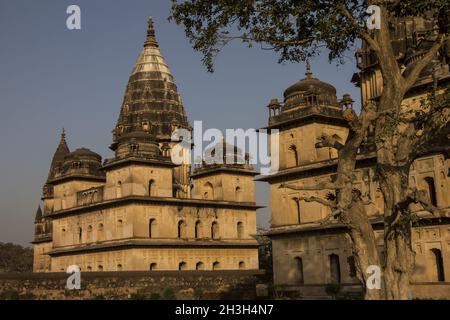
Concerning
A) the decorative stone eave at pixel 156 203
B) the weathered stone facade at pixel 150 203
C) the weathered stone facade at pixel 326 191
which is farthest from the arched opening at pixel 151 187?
the weathered stone facade at pixel 326 191

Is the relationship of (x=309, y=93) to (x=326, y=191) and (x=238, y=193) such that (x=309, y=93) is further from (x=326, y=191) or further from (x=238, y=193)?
(x=238, y=193)

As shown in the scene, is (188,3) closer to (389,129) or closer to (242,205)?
(389,129)

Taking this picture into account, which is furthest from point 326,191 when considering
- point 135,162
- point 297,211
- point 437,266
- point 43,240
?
point 43,240

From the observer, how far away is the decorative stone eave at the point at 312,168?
30.6 metres

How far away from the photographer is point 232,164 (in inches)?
1886

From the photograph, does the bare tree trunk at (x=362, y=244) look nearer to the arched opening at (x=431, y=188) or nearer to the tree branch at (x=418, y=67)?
the tree branch at (x=418, y=67)

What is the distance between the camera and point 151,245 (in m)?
40.4

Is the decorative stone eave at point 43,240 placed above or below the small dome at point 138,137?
below

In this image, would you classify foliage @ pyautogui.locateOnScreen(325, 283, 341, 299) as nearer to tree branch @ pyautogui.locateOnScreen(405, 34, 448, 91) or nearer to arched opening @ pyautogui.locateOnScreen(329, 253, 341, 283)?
arched opening @ pyautogui.locateOnScreen(329, 253, 341, 283)

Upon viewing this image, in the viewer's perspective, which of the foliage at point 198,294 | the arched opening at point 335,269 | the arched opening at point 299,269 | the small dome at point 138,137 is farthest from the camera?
the small dome at point 138,137

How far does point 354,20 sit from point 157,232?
28806 millimetres

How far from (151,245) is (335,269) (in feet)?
45.5

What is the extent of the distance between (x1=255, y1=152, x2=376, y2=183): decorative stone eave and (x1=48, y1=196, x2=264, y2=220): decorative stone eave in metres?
9.55

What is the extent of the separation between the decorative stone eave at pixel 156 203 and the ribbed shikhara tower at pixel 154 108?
550cm
